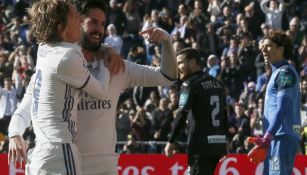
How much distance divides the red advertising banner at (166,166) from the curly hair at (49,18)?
682 cm

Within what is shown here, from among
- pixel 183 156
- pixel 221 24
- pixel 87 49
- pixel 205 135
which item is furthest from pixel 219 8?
pixel 87 49

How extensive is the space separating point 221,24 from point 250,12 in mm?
819

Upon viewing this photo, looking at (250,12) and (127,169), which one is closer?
(127,169)

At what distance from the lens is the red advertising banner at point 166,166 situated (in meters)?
12.6

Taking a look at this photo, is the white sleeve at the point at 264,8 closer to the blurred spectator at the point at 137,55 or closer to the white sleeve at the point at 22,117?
the blurred spectator at the point at 137,55

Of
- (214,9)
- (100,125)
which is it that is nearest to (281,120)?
(100,125)

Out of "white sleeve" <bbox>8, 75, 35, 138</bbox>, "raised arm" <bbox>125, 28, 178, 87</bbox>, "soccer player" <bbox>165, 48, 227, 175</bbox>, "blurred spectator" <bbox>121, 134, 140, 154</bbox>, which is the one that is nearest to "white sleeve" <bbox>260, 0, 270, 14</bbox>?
"blurred spectator" <bbox>121, 134, 140, 154</bbox>

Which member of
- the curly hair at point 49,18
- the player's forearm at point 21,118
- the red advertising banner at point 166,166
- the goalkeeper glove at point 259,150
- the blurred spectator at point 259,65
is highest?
the blurred spectator at point 259,65

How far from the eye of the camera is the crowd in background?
18.2 m

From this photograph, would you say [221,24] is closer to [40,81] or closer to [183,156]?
[183,156]

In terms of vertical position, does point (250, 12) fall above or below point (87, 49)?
above

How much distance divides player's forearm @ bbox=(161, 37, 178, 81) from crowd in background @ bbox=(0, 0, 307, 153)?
989 cm

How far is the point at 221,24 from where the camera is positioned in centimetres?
2241

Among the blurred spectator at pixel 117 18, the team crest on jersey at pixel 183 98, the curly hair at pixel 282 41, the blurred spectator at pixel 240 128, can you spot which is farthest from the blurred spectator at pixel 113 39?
the curly hair at pixel 282 41
